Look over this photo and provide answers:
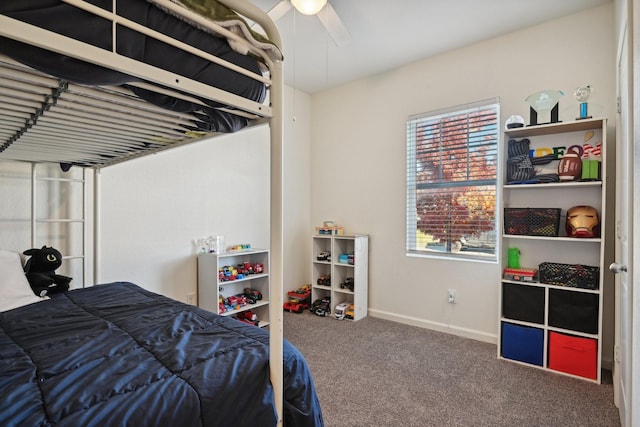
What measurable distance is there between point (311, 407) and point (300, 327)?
203 centimetres

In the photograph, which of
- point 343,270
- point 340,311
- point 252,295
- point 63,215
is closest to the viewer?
point 63,215

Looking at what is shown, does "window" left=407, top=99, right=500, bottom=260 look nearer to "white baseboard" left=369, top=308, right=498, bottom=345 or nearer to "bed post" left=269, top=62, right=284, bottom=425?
"white baseboard" left=369, top=308, right=498, bottom=345

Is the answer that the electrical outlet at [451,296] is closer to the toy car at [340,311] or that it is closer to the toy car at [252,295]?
the toy car at [340,311]

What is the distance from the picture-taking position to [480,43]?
2.94 meters

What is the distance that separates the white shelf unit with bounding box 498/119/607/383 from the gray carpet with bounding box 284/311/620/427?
132mm

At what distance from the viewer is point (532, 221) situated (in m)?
2.47

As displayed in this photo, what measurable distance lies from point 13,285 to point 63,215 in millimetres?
698

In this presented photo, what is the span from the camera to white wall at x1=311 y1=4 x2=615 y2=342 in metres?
2.53

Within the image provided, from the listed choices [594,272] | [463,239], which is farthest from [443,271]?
[594,272]

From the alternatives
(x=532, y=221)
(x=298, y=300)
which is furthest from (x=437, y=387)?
(x=298, y=300)

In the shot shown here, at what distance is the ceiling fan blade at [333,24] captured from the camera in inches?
85.2

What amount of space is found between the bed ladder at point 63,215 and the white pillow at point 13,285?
0.39m

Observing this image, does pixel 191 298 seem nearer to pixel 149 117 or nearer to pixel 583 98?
pixel 149 117

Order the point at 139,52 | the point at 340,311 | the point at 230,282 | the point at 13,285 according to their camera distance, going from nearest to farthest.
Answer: the point at 139,52, the point at 13,285, the point at 230,282, the point at 340,311
